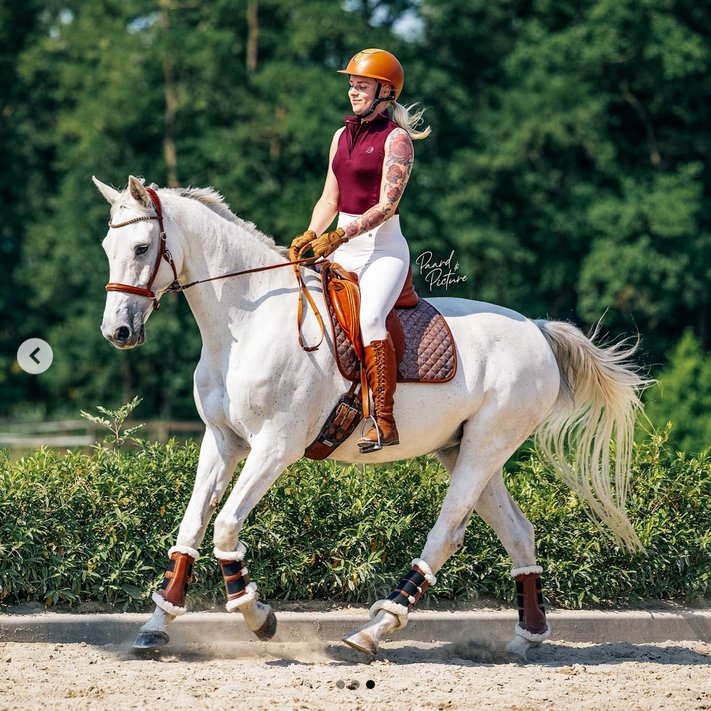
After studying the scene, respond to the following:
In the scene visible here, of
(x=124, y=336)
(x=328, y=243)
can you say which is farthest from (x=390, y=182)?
(x=124, y=336)

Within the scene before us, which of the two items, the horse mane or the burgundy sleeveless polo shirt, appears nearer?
the burgundy sleeveless polo shirt

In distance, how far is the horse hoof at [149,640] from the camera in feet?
19.5

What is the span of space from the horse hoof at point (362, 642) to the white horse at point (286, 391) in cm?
1

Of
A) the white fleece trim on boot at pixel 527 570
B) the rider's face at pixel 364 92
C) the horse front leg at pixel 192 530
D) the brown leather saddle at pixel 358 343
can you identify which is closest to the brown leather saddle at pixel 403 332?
the brown leather saddle at pixel 358 343

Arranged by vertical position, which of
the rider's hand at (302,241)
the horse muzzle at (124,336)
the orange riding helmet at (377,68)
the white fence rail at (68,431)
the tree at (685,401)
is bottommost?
the white fence rail at (68,431)

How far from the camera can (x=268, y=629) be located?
20.0 feet

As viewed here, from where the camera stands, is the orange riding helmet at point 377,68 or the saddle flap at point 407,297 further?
the saddle flap at point 407,297

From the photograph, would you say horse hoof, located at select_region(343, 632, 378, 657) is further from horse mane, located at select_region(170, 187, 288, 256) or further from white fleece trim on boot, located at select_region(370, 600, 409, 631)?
horse mane, located at select_region(170, 187, 288, 256)

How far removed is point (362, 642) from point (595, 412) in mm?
2036

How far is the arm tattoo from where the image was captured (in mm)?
5961

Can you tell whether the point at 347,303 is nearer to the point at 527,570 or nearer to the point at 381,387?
the point at 381,387

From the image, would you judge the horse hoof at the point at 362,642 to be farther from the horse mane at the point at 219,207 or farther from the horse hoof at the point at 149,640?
the horse mane at the point at 219,207

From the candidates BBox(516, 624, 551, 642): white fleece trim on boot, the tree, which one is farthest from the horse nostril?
the tree

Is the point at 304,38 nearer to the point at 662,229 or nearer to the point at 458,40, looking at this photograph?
the point at 458,40
